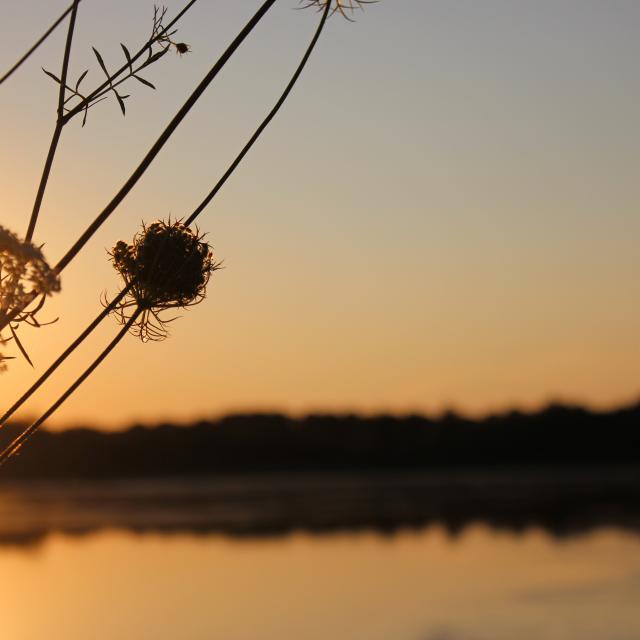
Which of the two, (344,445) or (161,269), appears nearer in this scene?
(161,269)

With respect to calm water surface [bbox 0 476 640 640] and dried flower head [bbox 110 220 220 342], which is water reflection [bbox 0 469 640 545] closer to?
calm water surface [bbox 0 476 640 640]

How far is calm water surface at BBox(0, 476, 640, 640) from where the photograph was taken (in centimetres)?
3016

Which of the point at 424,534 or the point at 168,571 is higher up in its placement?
the point at 424,534

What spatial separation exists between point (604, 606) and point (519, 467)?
5890cm

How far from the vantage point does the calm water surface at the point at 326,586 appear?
98.9ft

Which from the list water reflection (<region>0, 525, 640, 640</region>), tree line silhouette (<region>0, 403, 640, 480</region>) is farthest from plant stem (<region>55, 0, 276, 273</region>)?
tree line silhouette (<region>0, 403, 640, 480</region>)

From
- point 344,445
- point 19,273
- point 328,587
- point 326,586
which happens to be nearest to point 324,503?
point 344,445

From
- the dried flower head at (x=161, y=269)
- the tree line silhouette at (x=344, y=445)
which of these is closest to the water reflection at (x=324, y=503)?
the tree line silhouette at (x=344, y=445)

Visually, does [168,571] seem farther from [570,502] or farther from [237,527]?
[570,502]

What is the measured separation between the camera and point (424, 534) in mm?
48781

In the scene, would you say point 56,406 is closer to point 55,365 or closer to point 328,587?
point 55,365

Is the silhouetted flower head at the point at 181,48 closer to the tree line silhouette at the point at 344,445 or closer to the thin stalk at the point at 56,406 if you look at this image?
the thin stalk at the point at 56,406

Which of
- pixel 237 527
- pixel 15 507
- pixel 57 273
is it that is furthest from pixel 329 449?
pixel 57 273

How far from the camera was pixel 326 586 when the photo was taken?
37000 mm
